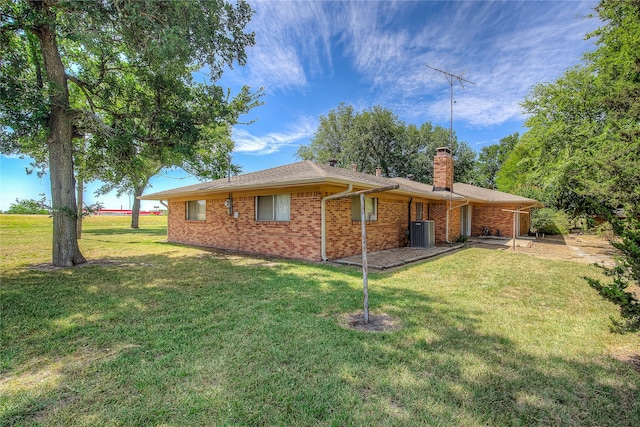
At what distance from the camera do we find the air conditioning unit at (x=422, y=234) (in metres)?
11.9

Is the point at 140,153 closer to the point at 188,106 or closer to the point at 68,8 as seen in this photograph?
the point at 188,106

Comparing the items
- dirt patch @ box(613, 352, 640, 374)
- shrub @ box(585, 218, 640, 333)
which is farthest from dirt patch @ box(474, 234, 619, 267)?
shrub @ box(585, 218, 640, 333)

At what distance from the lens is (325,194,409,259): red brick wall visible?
891 cm

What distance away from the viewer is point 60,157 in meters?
7.52

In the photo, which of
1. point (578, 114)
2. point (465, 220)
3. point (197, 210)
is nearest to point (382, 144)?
point (465, 220)

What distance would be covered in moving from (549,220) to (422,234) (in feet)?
45.8

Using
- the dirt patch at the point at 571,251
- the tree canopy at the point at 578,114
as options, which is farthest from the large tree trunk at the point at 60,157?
the tree canopy at the point at 578,114

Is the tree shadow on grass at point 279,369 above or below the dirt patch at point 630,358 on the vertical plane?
above

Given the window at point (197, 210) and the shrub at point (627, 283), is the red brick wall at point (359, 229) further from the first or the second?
the window at point (197, 210)

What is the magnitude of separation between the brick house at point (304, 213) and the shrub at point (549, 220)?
730 centimetres

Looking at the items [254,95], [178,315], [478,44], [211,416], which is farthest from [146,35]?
[478,44]

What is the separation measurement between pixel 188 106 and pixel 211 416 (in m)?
8.67

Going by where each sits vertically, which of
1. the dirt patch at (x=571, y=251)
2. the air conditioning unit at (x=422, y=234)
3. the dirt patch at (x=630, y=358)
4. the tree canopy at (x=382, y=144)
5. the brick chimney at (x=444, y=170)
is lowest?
the dirt patch at (x=630, y=358)

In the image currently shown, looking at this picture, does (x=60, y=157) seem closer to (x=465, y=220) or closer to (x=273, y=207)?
Result: (x=273, y=207)
